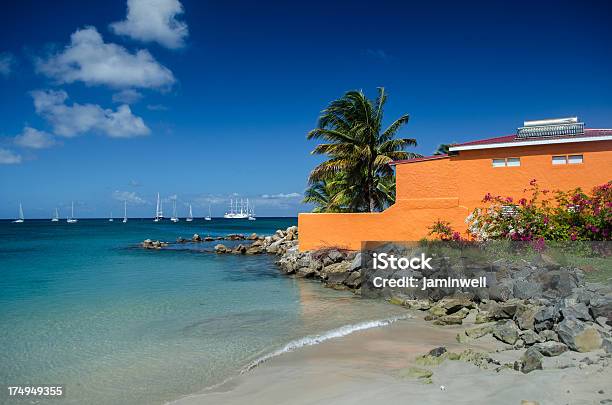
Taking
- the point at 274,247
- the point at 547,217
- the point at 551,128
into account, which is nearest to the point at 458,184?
the point at 547,217

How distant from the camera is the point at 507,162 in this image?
53.2 feet

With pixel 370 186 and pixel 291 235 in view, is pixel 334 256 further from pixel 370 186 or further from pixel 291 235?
pixel 291 235

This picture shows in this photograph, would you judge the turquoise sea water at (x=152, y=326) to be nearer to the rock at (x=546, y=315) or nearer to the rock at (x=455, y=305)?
the rock at (x=455, y=305)

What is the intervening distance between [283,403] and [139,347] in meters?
4.54

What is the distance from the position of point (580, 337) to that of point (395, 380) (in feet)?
9.93

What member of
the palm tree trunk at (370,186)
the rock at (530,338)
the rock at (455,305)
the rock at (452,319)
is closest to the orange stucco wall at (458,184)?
the palm tree trunk at (370,186)

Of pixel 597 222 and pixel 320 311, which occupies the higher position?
pixel 597 222

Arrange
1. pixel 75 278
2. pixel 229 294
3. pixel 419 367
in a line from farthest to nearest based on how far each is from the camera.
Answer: pixel 75 278, pixel 229 294, pixel 419 367

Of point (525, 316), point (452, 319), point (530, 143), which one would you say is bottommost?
point (452, 319)

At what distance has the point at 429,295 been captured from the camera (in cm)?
1304

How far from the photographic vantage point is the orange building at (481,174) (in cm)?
1518

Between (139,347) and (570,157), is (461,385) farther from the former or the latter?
(570,157)

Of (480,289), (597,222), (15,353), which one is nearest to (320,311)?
(480,289)

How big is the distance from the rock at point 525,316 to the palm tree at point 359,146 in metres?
12.9
